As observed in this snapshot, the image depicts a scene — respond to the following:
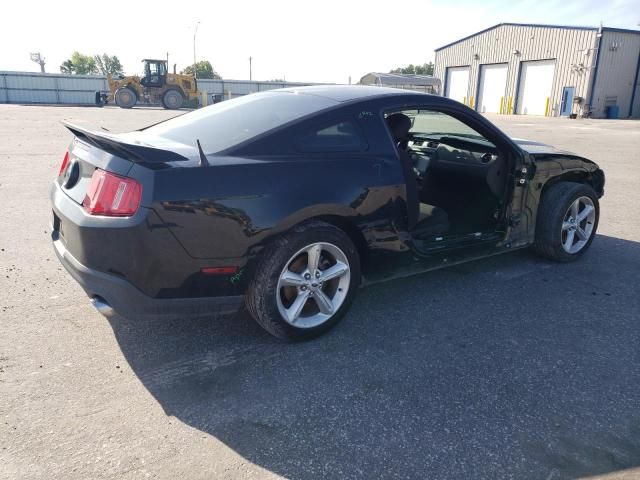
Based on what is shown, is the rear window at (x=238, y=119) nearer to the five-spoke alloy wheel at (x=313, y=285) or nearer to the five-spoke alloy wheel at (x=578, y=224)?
the five-spoke alloy wheel at (x=313, y=285)

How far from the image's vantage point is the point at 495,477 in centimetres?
209

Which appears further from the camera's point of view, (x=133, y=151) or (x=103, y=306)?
(x=103, y=306)

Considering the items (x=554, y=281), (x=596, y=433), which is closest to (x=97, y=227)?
(x=596, y=433)

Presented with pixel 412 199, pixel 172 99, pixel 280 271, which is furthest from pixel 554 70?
pixel 280 271

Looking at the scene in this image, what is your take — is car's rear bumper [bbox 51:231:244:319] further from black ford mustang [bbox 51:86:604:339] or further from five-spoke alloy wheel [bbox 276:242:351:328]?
five-spoke alloy wheel [bbox 276:242:351:328]

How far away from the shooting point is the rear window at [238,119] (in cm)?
303

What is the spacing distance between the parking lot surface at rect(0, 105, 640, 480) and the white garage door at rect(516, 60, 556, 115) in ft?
122

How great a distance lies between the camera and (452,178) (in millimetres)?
4543

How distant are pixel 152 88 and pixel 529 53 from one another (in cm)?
2699

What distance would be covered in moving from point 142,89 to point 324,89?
31.5m

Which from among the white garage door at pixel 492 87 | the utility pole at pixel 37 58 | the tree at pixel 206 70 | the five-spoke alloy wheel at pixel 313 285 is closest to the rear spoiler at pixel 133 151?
the five-spoke alloy wheel at pixel 313 285

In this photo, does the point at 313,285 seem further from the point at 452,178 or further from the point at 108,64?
the point at 108,64

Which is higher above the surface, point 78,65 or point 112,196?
point 78,65

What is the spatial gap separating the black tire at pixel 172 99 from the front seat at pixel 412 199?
3047 cm
